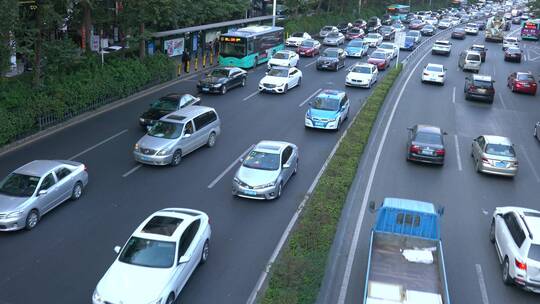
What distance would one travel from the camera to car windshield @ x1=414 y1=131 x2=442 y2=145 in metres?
22.3

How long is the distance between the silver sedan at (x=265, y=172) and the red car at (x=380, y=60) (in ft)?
86.0

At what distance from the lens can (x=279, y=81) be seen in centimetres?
3441

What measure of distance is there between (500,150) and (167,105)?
49.6 ft

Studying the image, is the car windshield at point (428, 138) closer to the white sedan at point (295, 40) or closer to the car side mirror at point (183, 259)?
the car side mirror at point (183, 259)

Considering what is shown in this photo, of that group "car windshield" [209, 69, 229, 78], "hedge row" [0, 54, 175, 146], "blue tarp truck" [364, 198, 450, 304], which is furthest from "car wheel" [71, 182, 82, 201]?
"car windshield" [209, 69, 229, 78]

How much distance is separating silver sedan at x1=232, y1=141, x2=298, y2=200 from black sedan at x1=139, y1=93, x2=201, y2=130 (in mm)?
7777

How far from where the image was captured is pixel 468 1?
153750 millimetres

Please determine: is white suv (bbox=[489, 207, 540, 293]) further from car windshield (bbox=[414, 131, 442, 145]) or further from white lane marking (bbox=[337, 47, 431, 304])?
car windshield (bbox=[414, 131, 442, 145])

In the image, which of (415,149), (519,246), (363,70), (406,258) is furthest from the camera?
(363,70)

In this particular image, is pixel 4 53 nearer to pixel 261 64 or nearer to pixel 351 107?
pixel 351 107

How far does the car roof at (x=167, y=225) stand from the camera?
12789 mm

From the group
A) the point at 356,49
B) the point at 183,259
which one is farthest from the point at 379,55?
the point at 183,259

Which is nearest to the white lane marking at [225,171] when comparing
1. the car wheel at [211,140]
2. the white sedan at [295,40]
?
the car wheel at [211,140]

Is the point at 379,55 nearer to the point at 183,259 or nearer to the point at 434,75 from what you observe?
the point at 434,75
